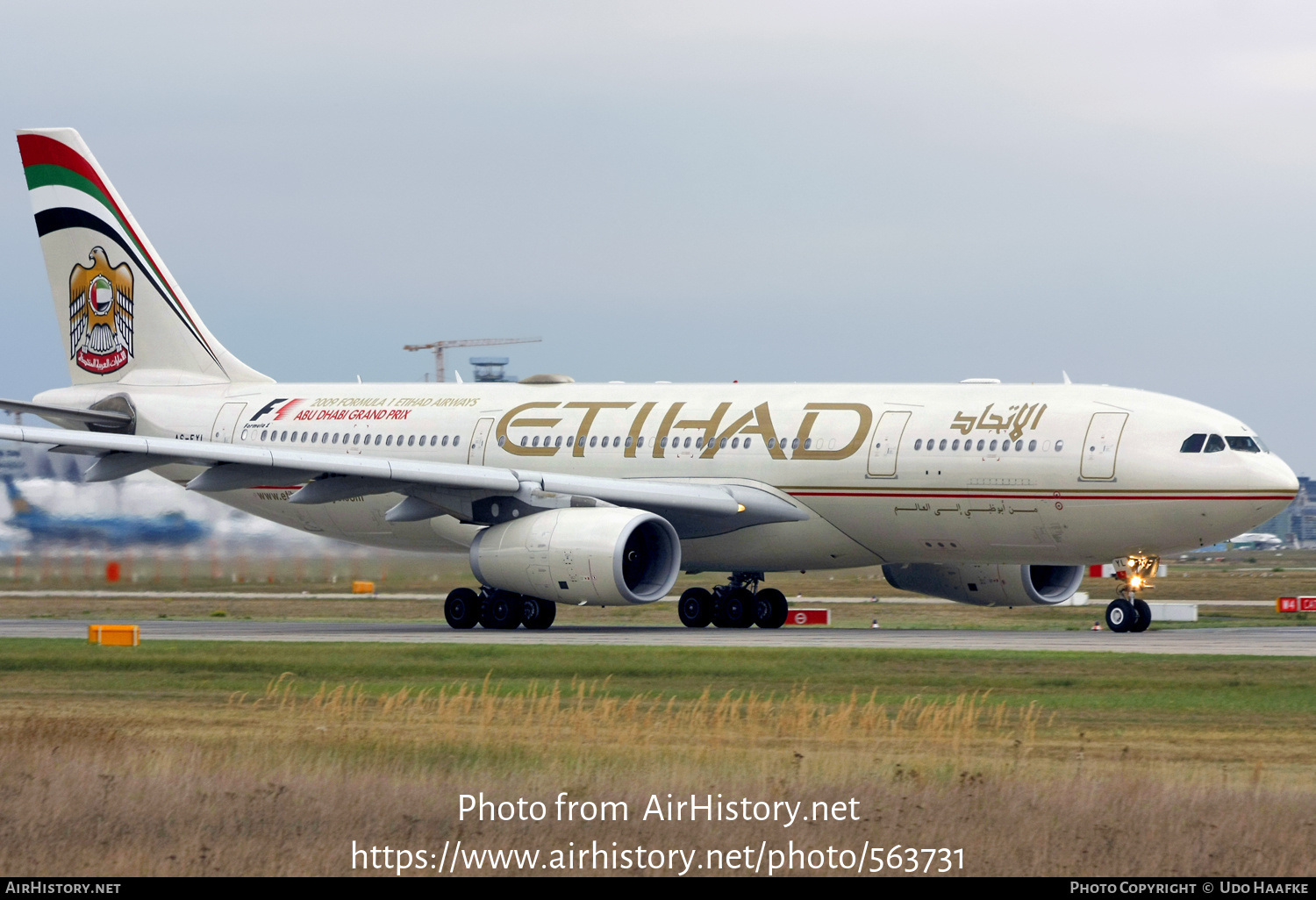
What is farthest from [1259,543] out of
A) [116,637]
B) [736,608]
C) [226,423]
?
[116,637]

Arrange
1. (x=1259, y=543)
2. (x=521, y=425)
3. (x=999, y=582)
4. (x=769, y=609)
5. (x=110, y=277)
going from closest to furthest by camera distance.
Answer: (x=999, y=582), (x=769, y=609), (x=521, y=425), (x=110, y=277), (x=1259, y=543)

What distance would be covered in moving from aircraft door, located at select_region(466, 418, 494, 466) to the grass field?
1177 cm

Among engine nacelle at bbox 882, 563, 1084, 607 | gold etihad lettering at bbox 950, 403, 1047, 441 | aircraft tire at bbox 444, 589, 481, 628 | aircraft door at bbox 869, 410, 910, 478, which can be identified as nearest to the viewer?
gold etihad lettering at bbox 950, 403, 1047, 441

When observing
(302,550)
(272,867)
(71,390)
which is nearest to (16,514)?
(71,390)

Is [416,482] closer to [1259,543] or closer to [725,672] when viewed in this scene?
[725,672]

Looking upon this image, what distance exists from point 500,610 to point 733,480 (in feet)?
16.3

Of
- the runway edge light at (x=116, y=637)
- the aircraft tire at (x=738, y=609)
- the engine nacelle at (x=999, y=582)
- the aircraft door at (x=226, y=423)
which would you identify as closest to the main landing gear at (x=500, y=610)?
the aircraft tire at (x=738, y=609)

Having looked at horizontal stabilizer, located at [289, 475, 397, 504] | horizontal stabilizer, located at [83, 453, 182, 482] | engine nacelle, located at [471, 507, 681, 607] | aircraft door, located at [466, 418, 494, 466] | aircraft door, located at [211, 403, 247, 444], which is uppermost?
aircraft door, located at [211, 403, 247, 444]

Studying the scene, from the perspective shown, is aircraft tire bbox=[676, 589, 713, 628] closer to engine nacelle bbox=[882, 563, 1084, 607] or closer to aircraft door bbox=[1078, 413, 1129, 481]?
engine nacelle bbox=[882, 563, 1084, 607]

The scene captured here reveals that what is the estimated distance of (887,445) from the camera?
108 ft

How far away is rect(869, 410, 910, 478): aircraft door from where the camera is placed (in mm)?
32812

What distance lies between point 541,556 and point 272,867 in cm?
2001

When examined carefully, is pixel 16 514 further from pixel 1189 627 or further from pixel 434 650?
pixel 1189 627

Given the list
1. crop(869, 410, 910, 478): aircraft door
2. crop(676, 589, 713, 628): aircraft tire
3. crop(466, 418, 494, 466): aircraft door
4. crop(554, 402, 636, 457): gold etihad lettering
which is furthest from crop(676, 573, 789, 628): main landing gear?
crop(466, 418, 494, 466): aircraft door
